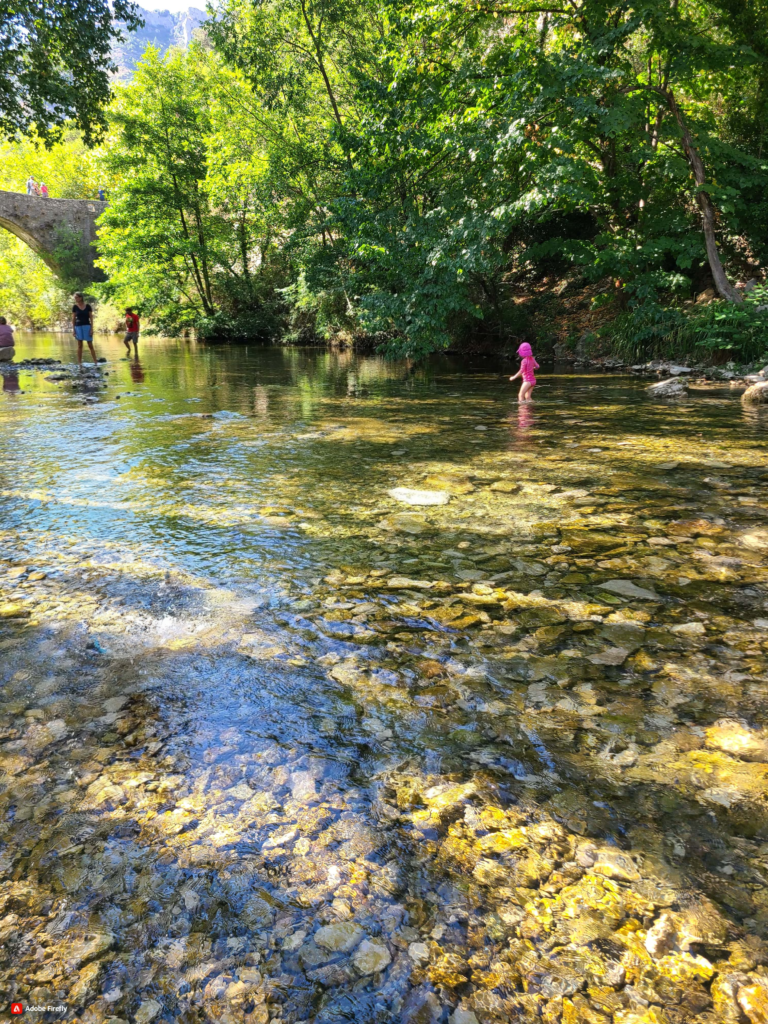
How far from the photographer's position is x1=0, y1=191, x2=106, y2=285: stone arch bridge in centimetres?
5025

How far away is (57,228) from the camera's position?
170 feet

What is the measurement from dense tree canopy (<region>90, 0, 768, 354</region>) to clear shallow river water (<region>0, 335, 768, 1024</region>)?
36.4 feet

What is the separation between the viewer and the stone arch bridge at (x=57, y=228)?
50.2 meters

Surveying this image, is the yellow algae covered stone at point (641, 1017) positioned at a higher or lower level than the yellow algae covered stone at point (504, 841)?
lower

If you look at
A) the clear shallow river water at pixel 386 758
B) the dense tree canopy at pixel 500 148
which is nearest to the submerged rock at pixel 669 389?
the dense tree canopy at pixel 500 148

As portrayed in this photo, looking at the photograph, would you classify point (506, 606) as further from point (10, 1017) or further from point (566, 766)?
point (10, 1017)

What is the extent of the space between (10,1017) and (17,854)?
1.58 ft

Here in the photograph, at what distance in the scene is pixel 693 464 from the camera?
243 inches

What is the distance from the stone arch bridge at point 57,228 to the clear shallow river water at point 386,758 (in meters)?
59.2

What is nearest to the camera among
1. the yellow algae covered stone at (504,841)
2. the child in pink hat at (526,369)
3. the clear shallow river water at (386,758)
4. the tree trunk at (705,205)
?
the clear shallow river water at (386,758)

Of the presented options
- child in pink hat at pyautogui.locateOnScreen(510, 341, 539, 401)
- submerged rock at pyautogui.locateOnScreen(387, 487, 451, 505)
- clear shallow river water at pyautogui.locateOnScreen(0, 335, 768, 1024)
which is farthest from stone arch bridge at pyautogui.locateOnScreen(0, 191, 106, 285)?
submerged rock at pyautogui.locateOnScreen(387, 487, 451, 505)

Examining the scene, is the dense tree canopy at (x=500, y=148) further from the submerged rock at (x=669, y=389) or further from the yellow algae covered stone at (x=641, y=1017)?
the yellow algae covered stone at (x=641, y=1017)

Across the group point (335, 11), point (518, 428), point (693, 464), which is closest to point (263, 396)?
point (518, 428)

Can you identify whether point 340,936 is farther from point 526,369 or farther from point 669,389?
point 669,389
